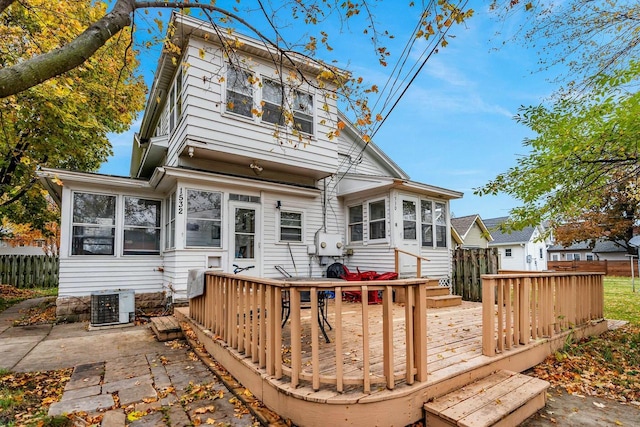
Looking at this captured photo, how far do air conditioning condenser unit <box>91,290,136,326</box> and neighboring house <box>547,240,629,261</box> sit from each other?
108ft

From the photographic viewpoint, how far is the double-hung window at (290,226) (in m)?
8.53

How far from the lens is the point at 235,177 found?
7461 millimetres

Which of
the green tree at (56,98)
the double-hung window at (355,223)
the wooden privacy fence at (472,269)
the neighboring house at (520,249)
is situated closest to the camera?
the green tree at (56,98)

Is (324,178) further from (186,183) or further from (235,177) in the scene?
(186,183)

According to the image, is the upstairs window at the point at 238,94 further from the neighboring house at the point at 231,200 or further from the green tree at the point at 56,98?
the green tree at the point at 56,98

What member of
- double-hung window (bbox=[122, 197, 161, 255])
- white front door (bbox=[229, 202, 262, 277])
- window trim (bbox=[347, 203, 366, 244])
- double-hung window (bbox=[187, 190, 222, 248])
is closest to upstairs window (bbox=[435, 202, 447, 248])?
window trim (bbox=[347, 203, 366, 244])

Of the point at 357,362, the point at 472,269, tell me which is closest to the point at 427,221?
the point at 472,269

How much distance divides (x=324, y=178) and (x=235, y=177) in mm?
2847

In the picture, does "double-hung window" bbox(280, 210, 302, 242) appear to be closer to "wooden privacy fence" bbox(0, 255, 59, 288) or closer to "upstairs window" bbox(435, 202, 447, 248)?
"upstairs window" bbox(435, 202, 447, 248)

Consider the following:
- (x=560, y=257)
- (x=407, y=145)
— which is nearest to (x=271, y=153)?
(x=407, y=145)

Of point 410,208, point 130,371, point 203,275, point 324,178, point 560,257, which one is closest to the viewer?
point 130,371

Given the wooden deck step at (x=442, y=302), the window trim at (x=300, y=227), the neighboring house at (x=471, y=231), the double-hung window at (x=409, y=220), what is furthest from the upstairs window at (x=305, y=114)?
the neighboring house at (x=471, y=231)

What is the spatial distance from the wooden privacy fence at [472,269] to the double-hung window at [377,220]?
8.90 ft

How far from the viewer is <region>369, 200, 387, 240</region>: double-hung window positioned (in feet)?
28.2
